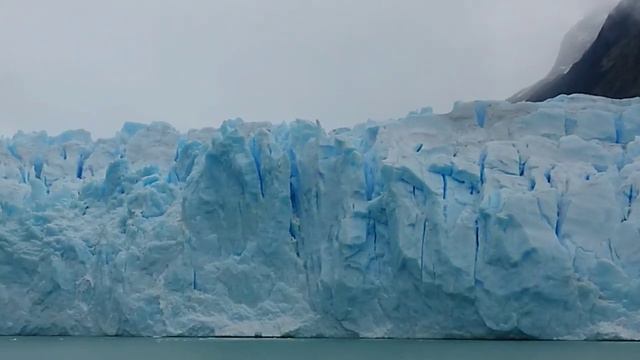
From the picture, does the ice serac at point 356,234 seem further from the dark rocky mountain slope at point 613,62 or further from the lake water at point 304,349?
the dark rocky mountain slope at point 613,62

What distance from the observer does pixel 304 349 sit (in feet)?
45.1

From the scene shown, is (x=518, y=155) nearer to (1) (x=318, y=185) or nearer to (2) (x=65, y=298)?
(1) (x=318, y=185)

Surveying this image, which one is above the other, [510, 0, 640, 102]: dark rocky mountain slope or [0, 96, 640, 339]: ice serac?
[510, 0, 640, 102]: dark rocky mountain slope

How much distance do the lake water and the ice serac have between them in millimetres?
651

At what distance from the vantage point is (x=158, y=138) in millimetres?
19469

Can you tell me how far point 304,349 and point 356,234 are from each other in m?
2.86

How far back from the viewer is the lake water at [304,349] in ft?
39.7

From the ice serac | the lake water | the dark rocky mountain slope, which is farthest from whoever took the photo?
the dark rocky mountain slope

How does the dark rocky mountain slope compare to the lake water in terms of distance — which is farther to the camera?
the dark rocky mountain slope

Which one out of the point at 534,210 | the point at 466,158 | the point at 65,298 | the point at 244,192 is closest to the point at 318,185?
the point at 244,192

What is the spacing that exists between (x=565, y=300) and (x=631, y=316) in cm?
111

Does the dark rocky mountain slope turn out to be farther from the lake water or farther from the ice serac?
the lake water

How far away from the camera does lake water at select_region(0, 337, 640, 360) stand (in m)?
12.1

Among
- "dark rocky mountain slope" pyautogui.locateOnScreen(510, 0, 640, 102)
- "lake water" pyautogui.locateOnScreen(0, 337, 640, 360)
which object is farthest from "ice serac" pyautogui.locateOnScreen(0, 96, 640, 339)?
"dark rocky mountain slope" pyautogui.locateOnScreen(510, 0, 640, 102)
